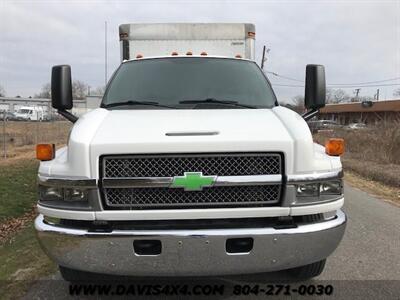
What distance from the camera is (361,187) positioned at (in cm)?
1182

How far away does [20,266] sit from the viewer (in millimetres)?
5105

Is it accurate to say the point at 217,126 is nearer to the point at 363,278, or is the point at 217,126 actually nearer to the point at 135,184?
the point at 135,184

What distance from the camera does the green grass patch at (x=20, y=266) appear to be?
14.5 feet

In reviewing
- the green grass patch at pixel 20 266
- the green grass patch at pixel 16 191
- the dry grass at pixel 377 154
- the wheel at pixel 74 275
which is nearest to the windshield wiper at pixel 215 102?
the wheel at pixel 74 275

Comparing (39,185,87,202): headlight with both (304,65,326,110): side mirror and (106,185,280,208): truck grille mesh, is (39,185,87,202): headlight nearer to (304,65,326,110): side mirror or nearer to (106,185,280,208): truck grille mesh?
(106,185,280,208): truck grille mesh

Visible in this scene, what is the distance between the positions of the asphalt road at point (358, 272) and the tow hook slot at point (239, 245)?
90 cm

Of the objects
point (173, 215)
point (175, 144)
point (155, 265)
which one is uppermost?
point (175, 144)

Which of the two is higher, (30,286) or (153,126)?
(153,126)

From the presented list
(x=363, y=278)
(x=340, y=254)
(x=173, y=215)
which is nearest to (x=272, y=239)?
(x=173, y=215)

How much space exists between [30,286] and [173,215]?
192cm

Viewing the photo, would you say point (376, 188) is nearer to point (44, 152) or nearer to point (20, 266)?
point (20, 266)

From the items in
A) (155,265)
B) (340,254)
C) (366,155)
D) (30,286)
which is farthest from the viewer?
(366,155)

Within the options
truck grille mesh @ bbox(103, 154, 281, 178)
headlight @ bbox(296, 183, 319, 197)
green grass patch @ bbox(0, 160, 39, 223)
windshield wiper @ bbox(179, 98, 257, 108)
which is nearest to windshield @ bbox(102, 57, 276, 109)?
windshield wiper @ bbox(179, 98, 257, 108)

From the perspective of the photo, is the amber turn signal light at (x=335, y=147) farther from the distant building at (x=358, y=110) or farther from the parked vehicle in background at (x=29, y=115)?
the parked vehicle in background at (x=29, y=115)
